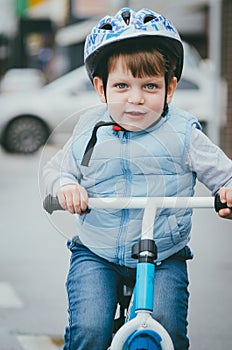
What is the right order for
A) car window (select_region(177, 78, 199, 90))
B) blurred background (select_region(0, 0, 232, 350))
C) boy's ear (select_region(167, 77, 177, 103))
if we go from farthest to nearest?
car window (select_region(177, 78, 199, 90)), blurred background (select_region(0, 0, 232, 350)), boy's ear (select_region(167, 77, 177, 103))

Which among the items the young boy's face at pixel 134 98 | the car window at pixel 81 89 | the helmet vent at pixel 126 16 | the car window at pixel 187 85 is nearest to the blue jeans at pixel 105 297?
the young boy's face at pixel 134 98

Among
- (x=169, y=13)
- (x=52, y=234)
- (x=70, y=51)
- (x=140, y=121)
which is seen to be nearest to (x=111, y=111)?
(x=140, y=121)

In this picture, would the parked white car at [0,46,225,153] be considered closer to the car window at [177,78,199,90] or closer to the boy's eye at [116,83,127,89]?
the car window at [177,78,199,90]

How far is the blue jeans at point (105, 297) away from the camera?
327 centimetres

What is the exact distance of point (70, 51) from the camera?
3488 centimetres

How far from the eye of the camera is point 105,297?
10.9ft

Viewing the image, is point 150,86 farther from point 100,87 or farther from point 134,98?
point 100,87

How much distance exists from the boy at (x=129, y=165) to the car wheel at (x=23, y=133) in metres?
15.5

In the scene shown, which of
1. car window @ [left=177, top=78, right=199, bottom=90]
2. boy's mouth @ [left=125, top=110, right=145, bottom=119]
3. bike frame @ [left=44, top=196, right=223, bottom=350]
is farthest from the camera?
car window @ [left=177, top=78, right=199, bottom=90]

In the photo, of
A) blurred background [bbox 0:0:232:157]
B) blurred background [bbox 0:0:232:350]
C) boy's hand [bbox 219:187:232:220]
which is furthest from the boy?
blurred background [bbox 0:0:232:157]

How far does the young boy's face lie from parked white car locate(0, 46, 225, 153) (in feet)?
48.6

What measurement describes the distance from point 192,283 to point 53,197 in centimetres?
421

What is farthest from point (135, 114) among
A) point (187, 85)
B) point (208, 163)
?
point (187, 85)

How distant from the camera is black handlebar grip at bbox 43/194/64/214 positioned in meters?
3.12
